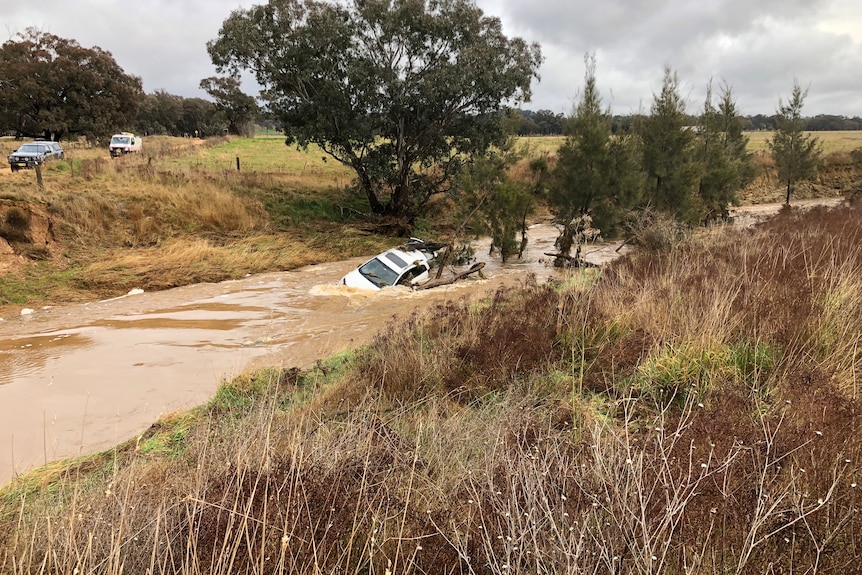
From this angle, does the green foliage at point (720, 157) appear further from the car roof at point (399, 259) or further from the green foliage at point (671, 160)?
the car roof at point (399, 259)

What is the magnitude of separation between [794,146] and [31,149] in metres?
44.8

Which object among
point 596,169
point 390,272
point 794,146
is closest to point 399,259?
point 390,272

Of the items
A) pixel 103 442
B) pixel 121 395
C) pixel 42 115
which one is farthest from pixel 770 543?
pixel 42 115

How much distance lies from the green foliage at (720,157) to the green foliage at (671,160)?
1279mm

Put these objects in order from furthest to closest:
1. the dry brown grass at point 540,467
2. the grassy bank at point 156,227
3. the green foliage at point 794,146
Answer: the green foliage at point 794,146 < the grassy bank at point 156,227 < the dry brown grass at point 540,467

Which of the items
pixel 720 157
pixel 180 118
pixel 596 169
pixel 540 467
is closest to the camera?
pixel 540 467

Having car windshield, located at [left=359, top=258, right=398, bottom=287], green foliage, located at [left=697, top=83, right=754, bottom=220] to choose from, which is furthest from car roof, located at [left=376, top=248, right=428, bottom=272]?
green foliage, located at [left=697, top=83, right=754, bottom=220]

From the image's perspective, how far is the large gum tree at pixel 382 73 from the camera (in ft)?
61.8

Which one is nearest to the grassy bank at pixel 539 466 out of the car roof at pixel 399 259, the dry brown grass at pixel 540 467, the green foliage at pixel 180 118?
the dry brown grass at pixel 540 467

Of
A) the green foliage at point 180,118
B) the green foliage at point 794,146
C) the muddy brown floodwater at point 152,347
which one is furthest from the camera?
the green foliage at point 180,118

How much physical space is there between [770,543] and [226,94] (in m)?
84.9

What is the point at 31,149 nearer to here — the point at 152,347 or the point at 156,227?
the point at 156,227

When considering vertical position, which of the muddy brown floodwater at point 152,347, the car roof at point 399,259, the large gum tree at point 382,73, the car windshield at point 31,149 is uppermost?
the large gum tree at point 382,73

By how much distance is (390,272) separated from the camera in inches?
532
